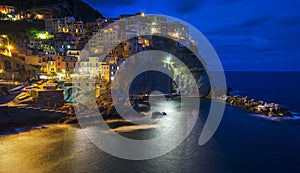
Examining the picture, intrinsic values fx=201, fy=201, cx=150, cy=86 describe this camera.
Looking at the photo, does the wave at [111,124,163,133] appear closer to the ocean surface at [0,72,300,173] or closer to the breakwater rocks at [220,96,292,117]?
the ocean surface at [0,72,300,173]

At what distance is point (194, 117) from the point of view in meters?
27.6

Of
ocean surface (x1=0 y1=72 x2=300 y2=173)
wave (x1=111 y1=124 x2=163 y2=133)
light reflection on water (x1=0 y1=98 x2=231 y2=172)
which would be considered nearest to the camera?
light reflection on water (x1=0 y1=98 x2=231 y2=172)

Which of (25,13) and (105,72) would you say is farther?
(25,13)

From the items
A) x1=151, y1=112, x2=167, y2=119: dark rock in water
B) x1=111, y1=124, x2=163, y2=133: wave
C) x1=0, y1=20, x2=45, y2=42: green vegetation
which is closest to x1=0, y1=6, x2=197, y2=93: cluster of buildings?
x1=0, y1=20, x2=45, y2=42: green vegetation

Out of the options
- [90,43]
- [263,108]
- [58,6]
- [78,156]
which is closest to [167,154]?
[78,156]

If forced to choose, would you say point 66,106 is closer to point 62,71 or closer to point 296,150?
point 62,71

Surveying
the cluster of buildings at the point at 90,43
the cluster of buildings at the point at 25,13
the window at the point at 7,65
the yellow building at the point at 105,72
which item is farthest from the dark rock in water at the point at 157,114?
the cluster of buildings at the point at 25,13

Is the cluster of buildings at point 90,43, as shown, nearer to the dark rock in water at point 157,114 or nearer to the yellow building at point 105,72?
the yellow building at point 105,72

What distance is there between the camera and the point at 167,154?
16.5m

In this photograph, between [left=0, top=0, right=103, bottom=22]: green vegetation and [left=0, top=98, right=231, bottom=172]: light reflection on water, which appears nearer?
[left=0, top=98, right=231, bottom=172]: light reflection on water

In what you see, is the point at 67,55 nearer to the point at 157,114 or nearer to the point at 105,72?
the point at 105,72

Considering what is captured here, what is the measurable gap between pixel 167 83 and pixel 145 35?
15190 millimetres

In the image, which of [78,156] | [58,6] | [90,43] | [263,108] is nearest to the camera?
[78,156]

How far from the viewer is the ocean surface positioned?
1409 centimetres
